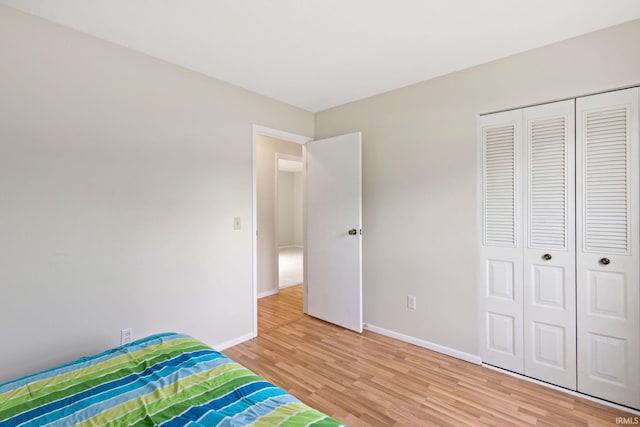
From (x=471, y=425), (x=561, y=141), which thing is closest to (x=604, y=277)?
(x=561, y=141)

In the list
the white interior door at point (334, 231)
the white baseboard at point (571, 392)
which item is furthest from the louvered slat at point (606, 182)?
the white interior door at point (334, 231)

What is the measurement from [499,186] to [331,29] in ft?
5.44

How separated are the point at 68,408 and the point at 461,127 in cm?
285

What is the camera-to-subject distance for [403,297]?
2852 millimetres

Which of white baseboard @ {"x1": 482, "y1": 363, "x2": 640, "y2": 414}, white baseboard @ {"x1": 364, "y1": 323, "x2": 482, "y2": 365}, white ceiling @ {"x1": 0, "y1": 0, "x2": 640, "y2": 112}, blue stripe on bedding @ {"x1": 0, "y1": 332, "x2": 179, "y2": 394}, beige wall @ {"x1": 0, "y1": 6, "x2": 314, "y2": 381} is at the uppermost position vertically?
white ceiling @ {"x1": 0, "y1": 0, "x2": 640, "y2": 112}

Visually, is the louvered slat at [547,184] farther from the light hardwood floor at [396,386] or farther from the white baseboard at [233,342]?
the white baseboard at [233,342]

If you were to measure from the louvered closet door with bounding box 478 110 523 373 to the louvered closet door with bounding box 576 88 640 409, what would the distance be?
352 millimetres

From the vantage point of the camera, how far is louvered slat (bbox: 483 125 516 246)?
7.41 feet

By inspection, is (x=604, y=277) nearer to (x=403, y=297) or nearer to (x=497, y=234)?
(x=497, y=234)

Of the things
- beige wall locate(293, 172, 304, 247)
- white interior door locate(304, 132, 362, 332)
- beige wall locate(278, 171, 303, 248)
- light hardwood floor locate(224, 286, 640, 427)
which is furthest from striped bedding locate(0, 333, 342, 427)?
beige wall locate(293, 172, 304, 247)

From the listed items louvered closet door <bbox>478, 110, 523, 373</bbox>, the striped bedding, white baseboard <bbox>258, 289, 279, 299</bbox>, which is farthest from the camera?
white baseboard <bbox>258, 289, 279, 299</bbox>

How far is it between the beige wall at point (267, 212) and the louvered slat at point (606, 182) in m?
3.51

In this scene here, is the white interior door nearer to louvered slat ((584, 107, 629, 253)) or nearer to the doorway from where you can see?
louvered slat ((584, 107, 629, 253))

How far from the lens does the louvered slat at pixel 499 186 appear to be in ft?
7.41
